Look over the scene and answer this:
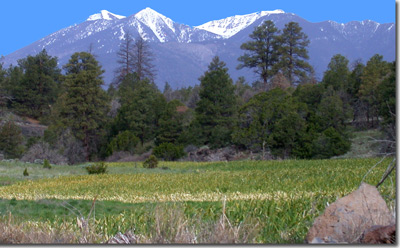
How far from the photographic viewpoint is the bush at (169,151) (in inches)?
1265

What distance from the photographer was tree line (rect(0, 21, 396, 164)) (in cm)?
2727

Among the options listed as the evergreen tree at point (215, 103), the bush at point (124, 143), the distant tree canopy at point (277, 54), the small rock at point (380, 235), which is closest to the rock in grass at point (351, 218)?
the small rock at point (380, 235)

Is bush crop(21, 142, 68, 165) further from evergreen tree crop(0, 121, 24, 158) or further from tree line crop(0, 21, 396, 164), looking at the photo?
evergreen tree crop(0, 121, 24, 158)

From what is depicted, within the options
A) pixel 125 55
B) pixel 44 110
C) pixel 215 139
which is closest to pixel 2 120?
pixel 44 110

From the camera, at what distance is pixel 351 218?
10.9ft

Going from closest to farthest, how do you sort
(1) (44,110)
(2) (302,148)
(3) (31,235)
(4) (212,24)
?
(3) (31,235), (4) (212,24), (2) (302,148), (1) (44,110)

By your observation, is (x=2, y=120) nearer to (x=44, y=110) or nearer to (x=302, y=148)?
(x=44, y=110)

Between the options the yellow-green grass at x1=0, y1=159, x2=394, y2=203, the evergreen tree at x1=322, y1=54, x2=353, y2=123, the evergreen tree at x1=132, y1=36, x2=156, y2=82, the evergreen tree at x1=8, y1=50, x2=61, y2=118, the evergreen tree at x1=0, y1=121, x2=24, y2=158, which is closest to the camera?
the yellow-green grass at x1=0, y1=159, x2=394, y2=203

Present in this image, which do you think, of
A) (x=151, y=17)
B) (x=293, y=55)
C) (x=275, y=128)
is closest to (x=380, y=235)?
(x=151, y=17)

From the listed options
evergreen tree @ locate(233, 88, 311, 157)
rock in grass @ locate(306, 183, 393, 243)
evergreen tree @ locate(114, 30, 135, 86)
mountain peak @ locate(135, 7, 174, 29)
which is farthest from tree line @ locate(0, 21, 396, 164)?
rock in grass @ locate(306, 183, 393, 243)

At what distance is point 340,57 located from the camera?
37.2m

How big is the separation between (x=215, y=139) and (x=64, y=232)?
94.5 feet

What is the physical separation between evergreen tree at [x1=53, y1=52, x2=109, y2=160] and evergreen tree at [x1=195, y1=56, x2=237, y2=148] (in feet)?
33.6

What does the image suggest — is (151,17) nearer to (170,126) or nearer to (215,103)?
(215,103)
